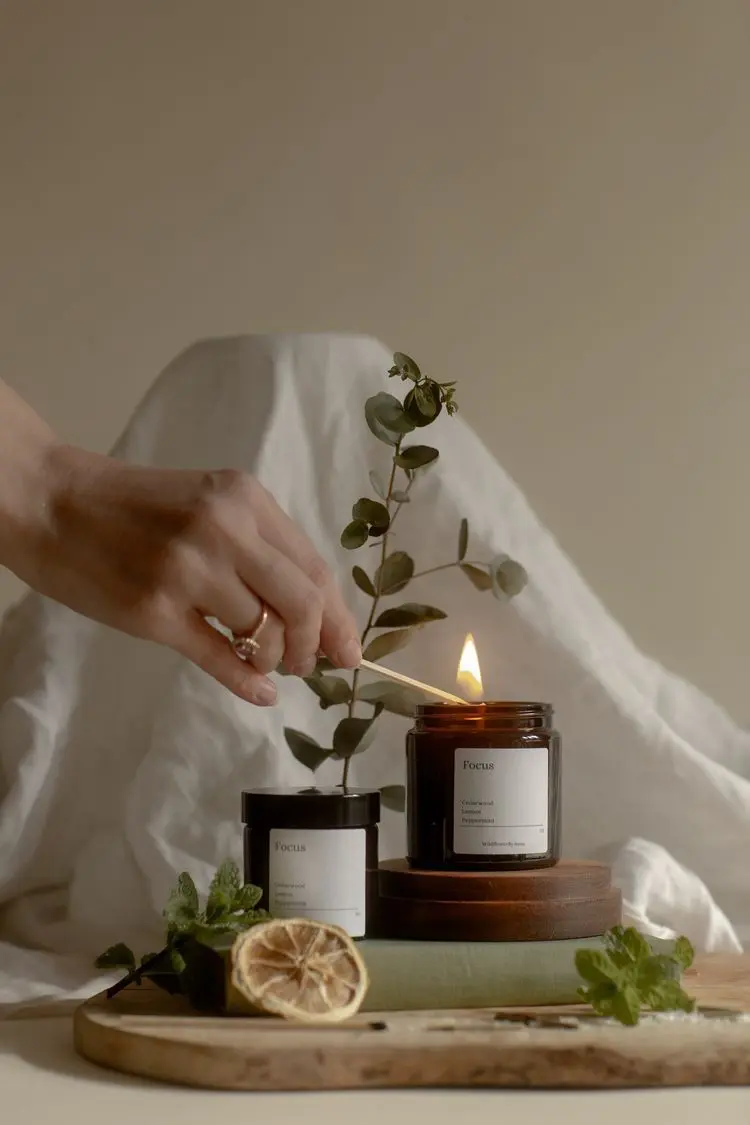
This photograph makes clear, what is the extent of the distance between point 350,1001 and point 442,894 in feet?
0.42

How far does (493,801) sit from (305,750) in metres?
0.19

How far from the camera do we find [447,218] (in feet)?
5.23

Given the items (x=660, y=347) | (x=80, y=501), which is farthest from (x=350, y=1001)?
(x=660, y=347)

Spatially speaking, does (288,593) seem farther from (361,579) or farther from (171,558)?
(361,579)

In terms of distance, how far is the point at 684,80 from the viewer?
5.26 ft

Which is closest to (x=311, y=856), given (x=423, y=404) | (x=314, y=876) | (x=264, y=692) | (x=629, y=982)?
(x=314, y=876)

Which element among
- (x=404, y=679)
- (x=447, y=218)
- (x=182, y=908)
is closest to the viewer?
(x=182, y=908)

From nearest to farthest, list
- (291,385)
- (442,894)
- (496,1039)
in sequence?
(496,1039), (442,894), (291,385)

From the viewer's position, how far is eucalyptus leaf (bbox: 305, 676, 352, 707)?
0.99 metres

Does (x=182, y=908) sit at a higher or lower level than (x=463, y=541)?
lower

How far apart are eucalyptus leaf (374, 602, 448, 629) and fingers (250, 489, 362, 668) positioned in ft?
0.45

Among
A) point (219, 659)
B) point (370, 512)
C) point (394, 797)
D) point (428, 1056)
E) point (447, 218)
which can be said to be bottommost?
point (428, 1056)

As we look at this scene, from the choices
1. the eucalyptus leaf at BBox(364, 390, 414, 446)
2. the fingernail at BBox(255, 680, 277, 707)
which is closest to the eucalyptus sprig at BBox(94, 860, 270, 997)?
the fingernail at BBox(255, 680, 277, 707)

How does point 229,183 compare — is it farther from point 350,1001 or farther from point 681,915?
point 350,1001
